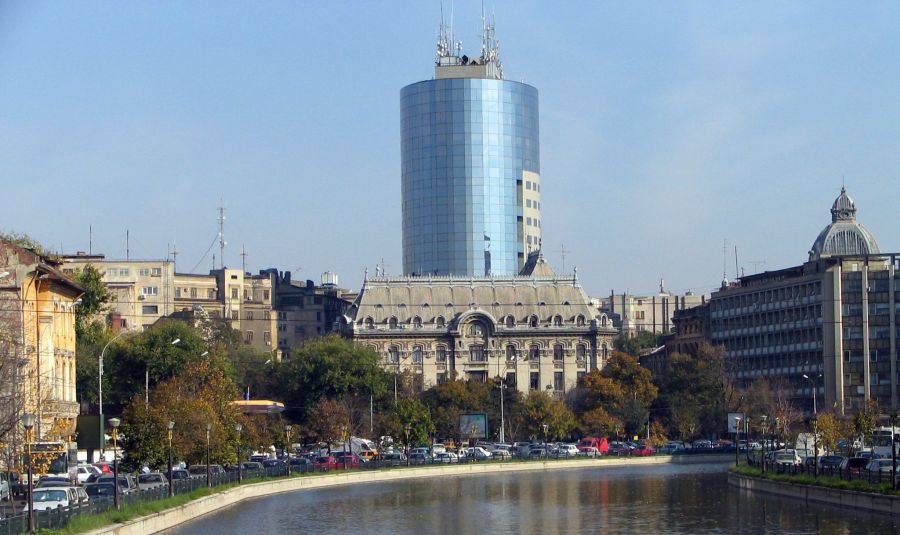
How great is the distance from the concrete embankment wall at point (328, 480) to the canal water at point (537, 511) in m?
0.87

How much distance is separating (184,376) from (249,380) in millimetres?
70429

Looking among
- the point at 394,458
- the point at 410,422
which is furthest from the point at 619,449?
the point at 394,458

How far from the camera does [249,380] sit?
594ft

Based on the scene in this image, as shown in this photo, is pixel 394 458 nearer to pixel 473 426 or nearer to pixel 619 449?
pixel 473 426

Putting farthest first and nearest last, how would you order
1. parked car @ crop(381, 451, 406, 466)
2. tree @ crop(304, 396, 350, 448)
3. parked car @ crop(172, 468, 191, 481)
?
tree @ crop(304, 396, 350, 448) → parked car @ crop(381, 451, 406, 466) → parked car @ crop(172, 468, 191, 481)

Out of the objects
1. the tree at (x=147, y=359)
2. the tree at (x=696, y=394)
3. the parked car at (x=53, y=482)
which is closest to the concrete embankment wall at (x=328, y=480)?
the parked car at (x=53, y=482)

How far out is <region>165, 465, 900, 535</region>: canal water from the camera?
6706cm

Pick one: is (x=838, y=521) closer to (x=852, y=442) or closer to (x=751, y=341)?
(x=852, y=442)

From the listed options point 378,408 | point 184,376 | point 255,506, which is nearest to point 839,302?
point 378,408

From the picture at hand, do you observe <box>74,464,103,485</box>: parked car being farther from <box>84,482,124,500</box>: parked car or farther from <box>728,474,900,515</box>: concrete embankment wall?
<box>728,474,900,515</box>: concrete embankment wall

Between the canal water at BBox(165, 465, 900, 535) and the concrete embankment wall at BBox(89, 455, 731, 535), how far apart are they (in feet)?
2.86

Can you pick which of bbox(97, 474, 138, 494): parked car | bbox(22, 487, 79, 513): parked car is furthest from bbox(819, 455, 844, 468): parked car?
bbox(22, 487, 79, 513): parked car

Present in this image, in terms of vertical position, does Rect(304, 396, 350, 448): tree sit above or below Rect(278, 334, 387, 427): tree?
below

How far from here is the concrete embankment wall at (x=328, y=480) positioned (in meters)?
65.4
